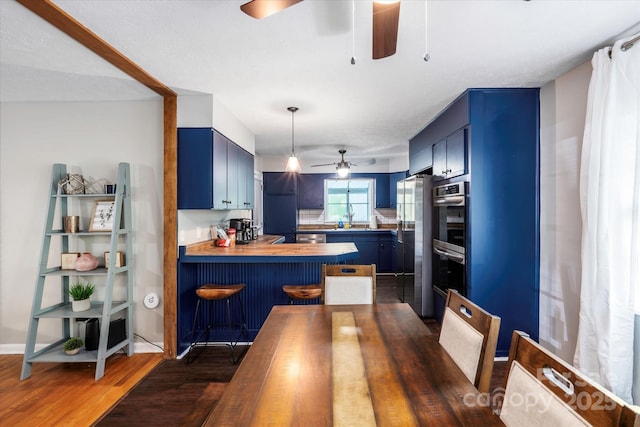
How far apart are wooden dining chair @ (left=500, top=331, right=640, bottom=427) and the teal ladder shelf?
2.82 m

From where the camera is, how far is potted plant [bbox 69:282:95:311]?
2736mm

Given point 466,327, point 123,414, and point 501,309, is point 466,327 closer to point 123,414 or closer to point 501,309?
point 501,309

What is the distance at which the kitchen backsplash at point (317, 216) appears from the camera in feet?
22.0

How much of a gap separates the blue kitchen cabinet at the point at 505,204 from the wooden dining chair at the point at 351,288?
128 centimetres

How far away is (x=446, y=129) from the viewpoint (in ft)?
11.0

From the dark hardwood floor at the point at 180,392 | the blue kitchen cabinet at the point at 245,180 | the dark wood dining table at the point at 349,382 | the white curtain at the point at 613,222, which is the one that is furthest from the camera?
the blue kitchen cabinet at the point at 245,180

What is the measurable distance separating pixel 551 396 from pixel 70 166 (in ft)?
12.4

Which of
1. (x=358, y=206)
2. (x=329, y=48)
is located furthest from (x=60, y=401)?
(x=358, y=206)

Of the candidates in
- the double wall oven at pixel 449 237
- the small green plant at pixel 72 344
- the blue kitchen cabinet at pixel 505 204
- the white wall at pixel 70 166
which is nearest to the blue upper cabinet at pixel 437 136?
the blue kitchen cabinet at pixel 505 204

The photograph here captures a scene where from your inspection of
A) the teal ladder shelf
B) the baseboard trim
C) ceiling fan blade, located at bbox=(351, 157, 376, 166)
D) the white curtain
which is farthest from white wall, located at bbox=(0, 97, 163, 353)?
ceiling fan blade, located at bbox=(351, 157, 376, 166)

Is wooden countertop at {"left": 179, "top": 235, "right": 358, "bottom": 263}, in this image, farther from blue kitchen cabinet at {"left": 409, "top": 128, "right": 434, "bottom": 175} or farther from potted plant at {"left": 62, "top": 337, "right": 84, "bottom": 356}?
blue kitchen cabinet at {"left": 409, "top": 128, "right": 434, "bottom": 175}

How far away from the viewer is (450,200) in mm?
3176

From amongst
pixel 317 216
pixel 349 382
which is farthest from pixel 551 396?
pixel 317 216

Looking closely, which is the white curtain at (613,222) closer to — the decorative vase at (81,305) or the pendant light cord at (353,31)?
the pendant light cord at (353,31)
